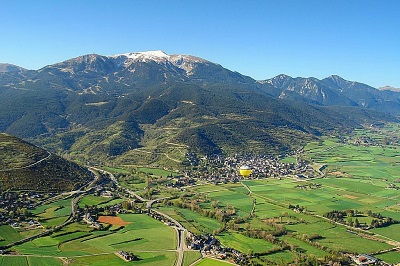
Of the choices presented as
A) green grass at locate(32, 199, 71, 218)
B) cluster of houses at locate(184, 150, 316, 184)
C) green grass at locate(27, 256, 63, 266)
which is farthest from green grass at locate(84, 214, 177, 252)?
cluster of houses at locate(184, 150, 316, 184)

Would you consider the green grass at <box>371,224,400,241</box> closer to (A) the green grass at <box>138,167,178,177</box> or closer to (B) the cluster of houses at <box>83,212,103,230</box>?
(B) the cluster of houses at <box>83,212,103,230</box>

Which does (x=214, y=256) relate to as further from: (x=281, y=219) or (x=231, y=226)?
(x=281, y=219)

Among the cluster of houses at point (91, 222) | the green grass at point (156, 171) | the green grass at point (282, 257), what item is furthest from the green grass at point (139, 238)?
the green grass at point (156, 171)

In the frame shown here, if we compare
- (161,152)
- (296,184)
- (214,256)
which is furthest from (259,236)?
(161,152)

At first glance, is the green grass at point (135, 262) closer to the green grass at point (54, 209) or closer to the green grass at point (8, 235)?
Result: the green grass at point (8, 235)

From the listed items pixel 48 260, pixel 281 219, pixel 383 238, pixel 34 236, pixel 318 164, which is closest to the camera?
pixel 48 260

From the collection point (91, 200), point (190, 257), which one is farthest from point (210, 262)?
point (91, 200)
